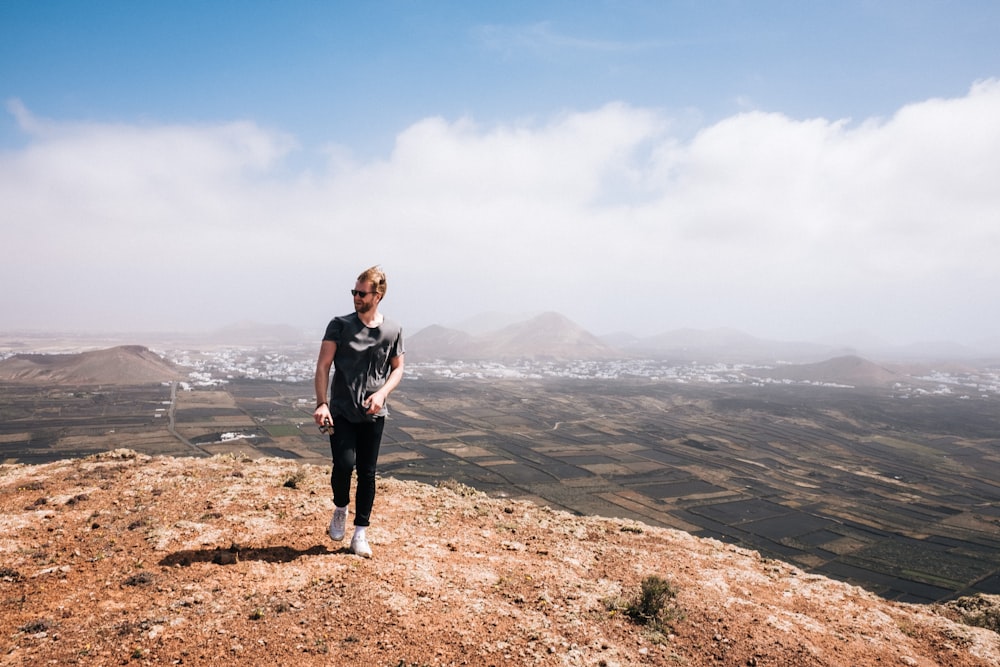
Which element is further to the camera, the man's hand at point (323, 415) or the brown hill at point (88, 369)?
the brown hill at point (88, 369)

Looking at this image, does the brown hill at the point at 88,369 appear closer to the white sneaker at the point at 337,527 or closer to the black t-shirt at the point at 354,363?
the white sneaker at the point at 337,527

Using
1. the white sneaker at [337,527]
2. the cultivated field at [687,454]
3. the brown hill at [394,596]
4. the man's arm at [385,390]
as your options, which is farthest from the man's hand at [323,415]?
the cultivated field at [687,454]

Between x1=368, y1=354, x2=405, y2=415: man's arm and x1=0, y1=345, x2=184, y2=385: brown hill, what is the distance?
14199 cm

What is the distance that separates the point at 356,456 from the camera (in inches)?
206

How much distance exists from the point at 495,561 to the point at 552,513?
11.7ft

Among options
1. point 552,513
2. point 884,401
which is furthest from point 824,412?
point 552,513

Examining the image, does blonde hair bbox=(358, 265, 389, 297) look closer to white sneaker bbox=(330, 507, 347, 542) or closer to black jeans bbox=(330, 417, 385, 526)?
black jeans bbox=(330, 417, 385, 526)

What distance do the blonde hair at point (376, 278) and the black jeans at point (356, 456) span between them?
1.42 meters

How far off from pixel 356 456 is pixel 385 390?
841 mm

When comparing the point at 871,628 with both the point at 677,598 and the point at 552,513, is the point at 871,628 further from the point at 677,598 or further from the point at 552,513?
the point at 552,513

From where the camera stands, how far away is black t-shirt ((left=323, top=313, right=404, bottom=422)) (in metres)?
4.98

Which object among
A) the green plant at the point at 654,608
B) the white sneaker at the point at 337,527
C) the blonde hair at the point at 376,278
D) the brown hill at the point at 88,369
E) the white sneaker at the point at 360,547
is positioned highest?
the blonde hair at the point at 376,278

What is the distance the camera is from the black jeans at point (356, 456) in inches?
200

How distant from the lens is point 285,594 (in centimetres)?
459
